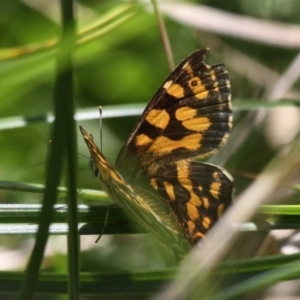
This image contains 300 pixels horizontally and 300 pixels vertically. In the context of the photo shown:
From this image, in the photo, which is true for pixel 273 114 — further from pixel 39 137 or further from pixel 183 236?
pixel 183 236

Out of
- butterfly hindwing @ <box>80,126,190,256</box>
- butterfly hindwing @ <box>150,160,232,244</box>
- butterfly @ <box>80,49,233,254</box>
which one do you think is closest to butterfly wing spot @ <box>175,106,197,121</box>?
butterfly @ <box>80,49,233,254</box>

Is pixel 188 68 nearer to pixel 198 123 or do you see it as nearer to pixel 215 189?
pixel 198 123

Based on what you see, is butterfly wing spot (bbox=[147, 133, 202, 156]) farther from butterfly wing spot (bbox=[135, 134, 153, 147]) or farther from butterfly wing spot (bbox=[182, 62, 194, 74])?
butterfly wing spot (bbox=[182, 62, 194, 74])

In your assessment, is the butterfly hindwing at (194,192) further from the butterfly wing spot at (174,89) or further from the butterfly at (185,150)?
the butterfly wing spot at (174,89)

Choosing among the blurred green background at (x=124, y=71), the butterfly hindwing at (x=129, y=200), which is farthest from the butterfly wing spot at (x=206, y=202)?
the blurred green background at (x=124, y=71)

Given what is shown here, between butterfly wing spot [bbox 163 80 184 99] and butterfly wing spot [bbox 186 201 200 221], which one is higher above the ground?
butterfly wing spot [bbox 163 80 184 99]

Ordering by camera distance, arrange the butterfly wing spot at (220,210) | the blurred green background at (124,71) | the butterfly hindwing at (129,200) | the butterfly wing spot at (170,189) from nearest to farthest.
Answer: the butterfly hindwing at (129,200) → the butterfly wing spot at (220,210) → the butterfly wing spot at (170,189) → the blurred green background at (124,71)

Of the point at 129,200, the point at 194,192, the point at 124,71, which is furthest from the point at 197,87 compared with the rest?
the point at 124,71

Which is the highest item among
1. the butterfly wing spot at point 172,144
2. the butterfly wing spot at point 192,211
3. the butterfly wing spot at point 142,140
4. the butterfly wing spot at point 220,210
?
the butterfly wing spot at point 142,140

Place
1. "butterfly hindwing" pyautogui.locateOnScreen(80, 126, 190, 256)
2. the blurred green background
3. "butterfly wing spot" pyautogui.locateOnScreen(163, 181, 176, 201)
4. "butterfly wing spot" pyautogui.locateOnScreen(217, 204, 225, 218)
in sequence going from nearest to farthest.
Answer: "butterfly hindwing" pyautogui.locateOnScreen(80, 126, 190, 256), "butterfly wing spot" pyautogui.locateOnScreen(217, 204, 225, 218), "butterfly wing spot" pyautogui.locateOnScreen(163, 181, 176, 201), the blurred green background
